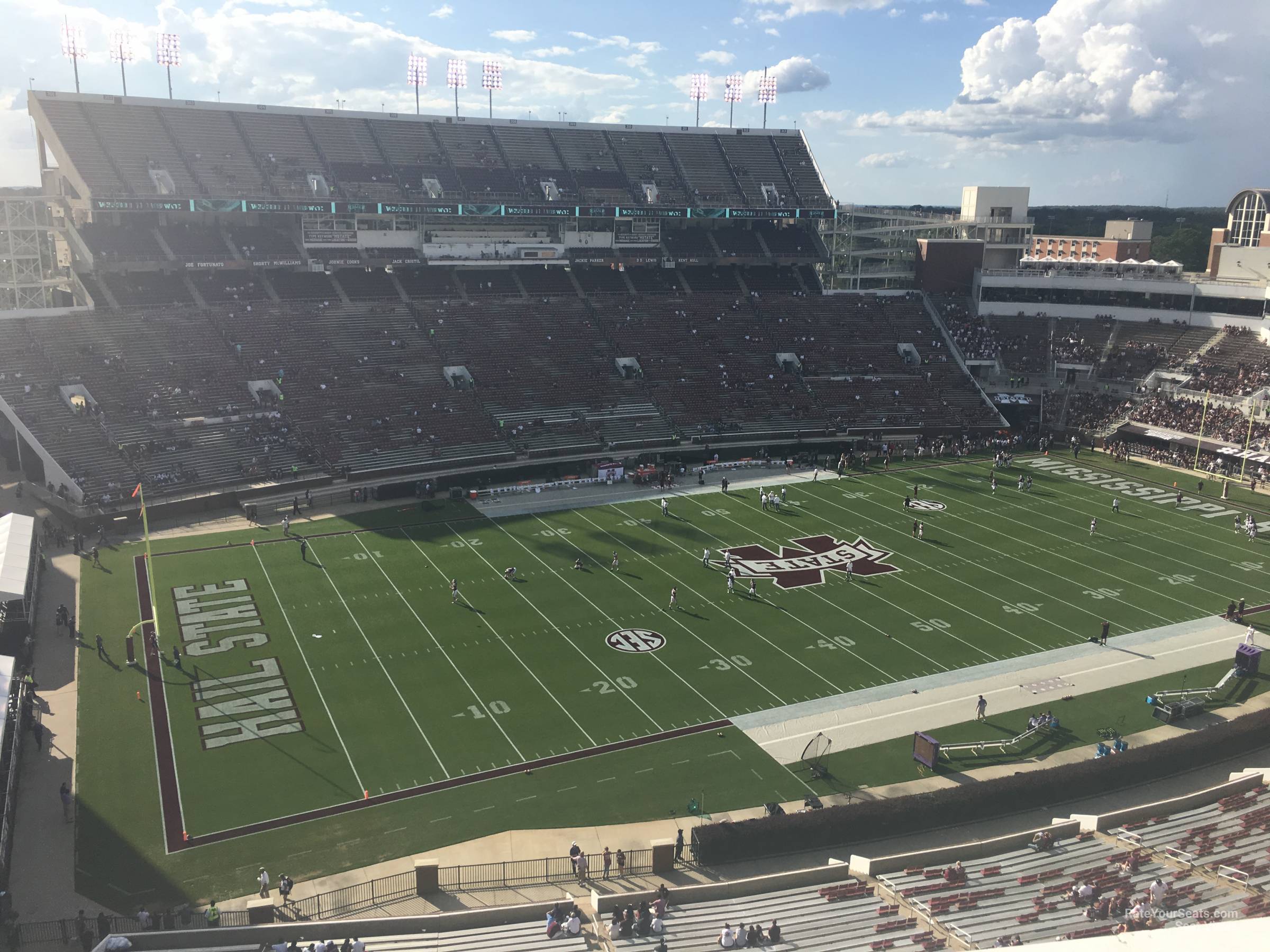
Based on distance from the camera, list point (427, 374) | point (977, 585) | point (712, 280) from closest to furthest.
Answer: point (977, 585) → point (427, 374) → point (712, 280)

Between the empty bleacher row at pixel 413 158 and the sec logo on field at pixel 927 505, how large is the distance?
3359cm

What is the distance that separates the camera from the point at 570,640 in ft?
96.0

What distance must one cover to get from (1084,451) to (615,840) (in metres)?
44.0

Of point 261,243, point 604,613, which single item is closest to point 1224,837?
point 604,613

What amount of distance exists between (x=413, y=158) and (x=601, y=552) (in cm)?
3850

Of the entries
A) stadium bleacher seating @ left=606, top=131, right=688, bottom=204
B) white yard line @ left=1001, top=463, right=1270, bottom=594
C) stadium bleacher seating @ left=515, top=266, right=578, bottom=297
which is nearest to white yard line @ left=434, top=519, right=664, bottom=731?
white yard line @ left=1001, top=463, right=1270, bottom=594

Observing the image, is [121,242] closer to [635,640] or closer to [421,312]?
[421,312]

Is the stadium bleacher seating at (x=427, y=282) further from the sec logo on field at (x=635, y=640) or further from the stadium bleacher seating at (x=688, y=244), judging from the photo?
the sec logo on field at (x=635, y=640)

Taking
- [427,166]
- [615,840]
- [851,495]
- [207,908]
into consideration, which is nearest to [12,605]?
[207,908]

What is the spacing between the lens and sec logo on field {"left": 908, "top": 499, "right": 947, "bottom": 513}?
42.9 meters

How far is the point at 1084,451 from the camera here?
54812 millimetres

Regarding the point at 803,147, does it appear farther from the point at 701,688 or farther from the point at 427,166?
the point at 701,688

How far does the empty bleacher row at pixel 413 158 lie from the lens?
55.7 metres

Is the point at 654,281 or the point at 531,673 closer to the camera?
the point at 531,673
